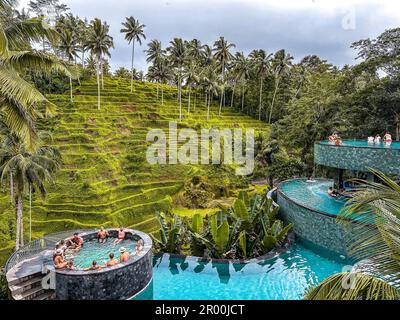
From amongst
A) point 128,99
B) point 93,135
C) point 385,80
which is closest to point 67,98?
point 128,99

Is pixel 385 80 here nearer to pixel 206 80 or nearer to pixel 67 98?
pixel 206 80

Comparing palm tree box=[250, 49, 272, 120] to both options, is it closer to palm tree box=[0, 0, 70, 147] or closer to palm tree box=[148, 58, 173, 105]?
palm tree box=[148, 58, 173, 105]

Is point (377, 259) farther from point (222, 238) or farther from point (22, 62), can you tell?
point (222, 238)

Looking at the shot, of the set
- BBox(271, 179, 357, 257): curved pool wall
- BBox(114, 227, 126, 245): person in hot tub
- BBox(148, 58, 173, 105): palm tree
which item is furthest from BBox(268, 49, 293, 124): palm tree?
BBox(114, 227, 126, 245): person in hot tub

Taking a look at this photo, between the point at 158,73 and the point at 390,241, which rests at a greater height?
the point at 158,73

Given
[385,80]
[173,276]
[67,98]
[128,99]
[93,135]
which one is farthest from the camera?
[128,99]

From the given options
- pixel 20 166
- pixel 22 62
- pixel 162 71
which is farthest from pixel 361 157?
pixel 162 71
